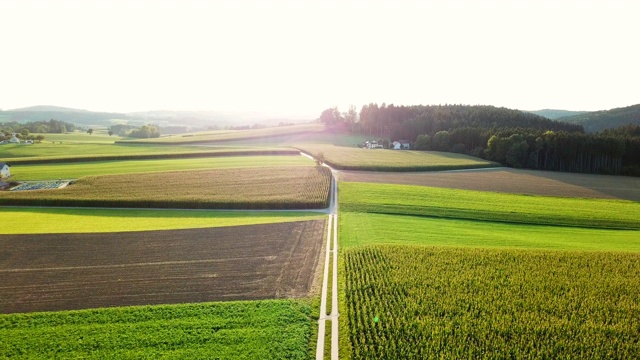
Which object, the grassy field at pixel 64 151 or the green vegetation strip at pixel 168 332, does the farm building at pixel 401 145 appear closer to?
the grassy field at pixel 64 151

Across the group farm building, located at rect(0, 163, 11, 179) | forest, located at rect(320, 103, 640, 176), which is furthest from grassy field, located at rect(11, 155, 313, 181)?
forest, located at rect(320, 103, 640, 176)

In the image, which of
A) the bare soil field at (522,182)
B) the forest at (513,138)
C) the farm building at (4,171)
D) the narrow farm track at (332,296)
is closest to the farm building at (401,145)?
the forest at (513,138)

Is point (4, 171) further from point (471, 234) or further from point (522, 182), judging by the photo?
point (522, 182)

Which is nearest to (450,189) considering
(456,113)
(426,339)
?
(426,339)

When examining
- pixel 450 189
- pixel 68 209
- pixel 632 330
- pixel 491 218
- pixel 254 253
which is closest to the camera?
pixel 632 330

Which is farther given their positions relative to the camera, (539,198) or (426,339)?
(539,198)

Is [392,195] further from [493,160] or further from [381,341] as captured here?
[493,160]

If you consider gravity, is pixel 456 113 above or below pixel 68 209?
above
